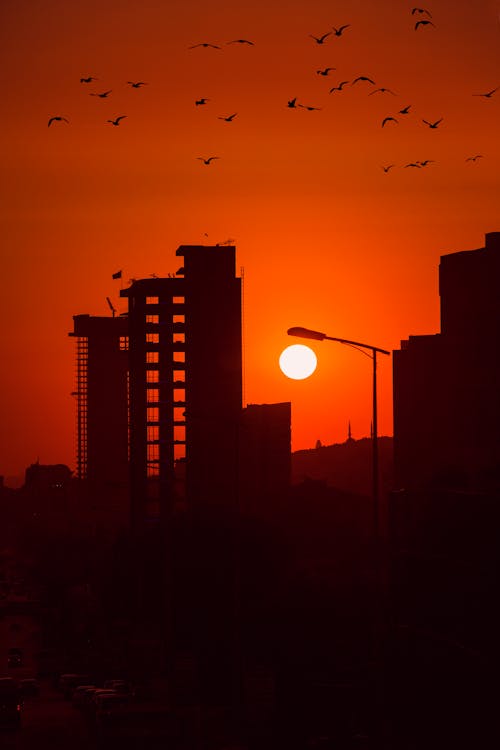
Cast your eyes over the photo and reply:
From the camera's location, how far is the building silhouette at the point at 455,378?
121812mm

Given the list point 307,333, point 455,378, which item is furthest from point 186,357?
point 307,333

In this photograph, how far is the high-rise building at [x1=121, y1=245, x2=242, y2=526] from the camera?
173 metres

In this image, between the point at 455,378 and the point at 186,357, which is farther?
the point at 186,357

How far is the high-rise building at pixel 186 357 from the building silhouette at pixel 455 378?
39219 millimetres

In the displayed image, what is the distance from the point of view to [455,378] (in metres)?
127

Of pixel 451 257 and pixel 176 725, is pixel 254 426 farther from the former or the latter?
pixel 176 725

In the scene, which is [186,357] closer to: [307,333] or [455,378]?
[455,378]

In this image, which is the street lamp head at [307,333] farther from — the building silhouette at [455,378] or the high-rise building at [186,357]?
the high-rise building at [186,357]

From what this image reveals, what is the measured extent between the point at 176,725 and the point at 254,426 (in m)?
123

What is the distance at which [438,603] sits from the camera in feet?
179

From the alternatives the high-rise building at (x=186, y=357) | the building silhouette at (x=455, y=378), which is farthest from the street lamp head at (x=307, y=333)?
the high-rise building at (x=186, y=357)

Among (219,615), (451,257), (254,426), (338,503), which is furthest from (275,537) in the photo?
(254,426)

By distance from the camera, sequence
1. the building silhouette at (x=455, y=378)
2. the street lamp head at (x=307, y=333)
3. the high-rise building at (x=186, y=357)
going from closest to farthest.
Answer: the street lamp head at (x=307, y=333)
the building silhouette at (x=455, y=378)
the high-rise building at (x=186, y=357)

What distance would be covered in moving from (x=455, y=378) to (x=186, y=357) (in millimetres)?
55095
